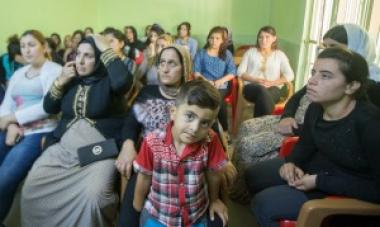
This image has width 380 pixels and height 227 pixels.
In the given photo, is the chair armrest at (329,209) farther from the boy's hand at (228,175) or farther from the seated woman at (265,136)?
the seated woman at (265,136)

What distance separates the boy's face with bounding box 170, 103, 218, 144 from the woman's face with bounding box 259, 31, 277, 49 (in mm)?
2575

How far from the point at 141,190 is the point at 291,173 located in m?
0.67

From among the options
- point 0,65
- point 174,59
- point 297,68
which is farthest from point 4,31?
point 297,68

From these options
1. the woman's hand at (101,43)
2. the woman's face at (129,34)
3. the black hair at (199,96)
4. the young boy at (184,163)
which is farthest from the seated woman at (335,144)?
the woman's face at (129,34)

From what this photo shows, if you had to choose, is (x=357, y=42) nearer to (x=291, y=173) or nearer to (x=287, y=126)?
(x=287, y=126)

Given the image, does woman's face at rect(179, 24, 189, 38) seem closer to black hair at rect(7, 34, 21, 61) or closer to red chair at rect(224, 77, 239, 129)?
red chair at rect(224, 77, 239, 129)

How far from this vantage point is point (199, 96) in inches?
48.8

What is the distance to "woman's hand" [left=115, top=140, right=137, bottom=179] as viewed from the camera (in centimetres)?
162

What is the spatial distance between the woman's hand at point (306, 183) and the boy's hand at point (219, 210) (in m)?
0.34

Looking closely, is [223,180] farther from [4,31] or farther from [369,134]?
[4,31]

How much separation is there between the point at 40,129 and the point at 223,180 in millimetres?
1230

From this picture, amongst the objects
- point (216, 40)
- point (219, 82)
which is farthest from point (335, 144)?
point (216, 40)

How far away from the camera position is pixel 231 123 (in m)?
3.73

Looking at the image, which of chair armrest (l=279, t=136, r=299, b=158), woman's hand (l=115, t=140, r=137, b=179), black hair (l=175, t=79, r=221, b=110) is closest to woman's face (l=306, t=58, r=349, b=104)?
black hair (l=175, t=79, r=221, b=110)
